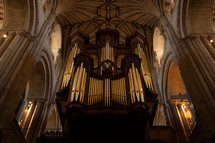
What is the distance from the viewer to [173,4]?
464 inches

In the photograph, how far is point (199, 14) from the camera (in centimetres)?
1027

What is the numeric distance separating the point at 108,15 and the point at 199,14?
8747 mm

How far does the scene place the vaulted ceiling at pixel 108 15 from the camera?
16.0m

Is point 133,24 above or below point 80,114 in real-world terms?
above

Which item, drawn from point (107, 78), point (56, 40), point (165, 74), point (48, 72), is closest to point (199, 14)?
point (165, 74)

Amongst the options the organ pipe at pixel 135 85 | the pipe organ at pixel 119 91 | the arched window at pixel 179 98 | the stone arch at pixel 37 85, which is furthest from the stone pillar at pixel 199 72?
the stone arch at pixel 37 85

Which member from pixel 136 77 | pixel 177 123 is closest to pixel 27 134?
pixel 136 77

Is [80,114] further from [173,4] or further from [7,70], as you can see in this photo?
[173,4]

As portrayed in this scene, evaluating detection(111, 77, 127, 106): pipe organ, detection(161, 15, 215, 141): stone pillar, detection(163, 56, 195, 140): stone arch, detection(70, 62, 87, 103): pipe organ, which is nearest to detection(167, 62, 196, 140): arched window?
detection(163, 56, 195, 140): stone arch

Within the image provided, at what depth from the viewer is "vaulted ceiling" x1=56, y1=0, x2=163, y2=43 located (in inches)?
628

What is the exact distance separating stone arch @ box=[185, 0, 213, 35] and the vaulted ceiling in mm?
5251

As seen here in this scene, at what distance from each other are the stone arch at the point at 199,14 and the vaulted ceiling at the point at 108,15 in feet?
17.2

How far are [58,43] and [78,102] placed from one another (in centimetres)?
1075

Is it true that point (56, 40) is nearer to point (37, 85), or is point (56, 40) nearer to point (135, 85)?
point (37, 85)
